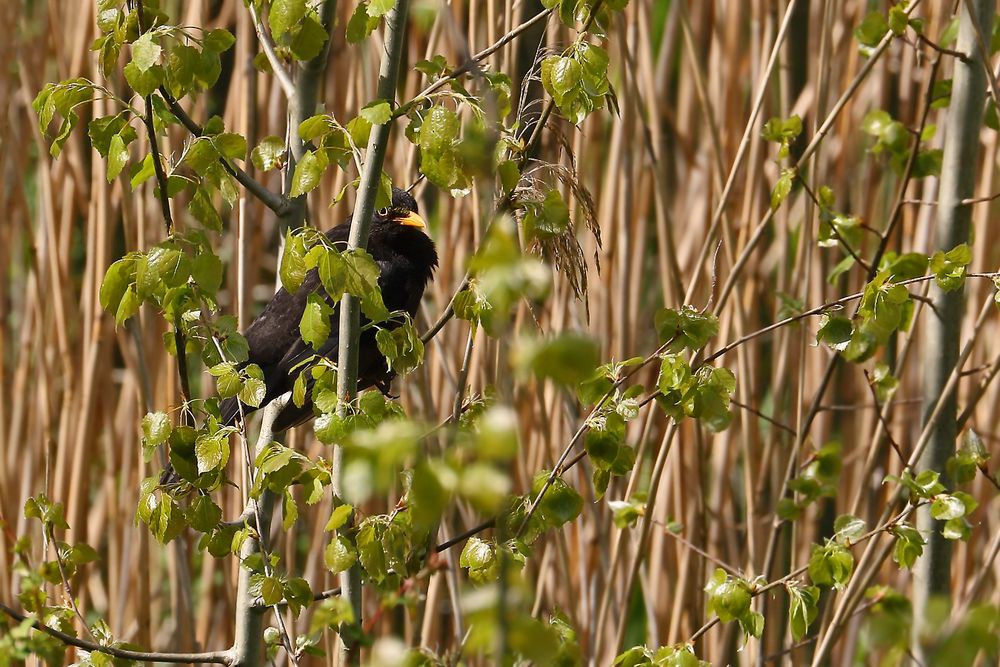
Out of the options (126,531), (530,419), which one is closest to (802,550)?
(530,419)

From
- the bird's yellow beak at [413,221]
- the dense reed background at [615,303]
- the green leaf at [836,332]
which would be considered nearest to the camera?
the green leaf at [836,332]

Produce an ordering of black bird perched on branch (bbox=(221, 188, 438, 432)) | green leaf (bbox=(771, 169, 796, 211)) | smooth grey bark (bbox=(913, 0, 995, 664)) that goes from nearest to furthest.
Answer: green leaf (bbox=(771, 169, 796, 211))
smooth grey bark (bbox=(913, 0, 995, 664))
black bird perched on branch (bbox=(221, 188, 438, 432))

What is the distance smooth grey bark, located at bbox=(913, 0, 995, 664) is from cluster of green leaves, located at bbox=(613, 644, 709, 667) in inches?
20.4

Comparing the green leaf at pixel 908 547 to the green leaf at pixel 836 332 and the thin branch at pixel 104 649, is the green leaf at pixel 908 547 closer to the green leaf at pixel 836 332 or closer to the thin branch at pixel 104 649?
the green leaf at pixel 836 332

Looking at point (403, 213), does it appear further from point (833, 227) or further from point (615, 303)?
point (833, 227)

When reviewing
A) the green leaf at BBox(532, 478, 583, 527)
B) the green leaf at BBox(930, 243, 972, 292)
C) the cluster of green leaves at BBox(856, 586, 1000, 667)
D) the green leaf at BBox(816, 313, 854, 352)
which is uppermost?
the green leaf at BBox(930, 243, 972, 292)

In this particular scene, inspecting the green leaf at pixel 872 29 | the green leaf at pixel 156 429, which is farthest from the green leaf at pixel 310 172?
the green leaf at pixel 872 29

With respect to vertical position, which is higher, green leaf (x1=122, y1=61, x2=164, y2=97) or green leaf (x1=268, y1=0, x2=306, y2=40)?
green leaf (x1=268, y1=0, x2=306, y2=40)

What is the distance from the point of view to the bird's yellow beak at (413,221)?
2.15m

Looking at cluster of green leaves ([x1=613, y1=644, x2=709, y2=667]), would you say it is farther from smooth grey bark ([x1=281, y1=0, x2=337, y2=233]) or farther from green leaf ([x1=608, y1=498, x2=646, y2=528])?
smooth grey bark ([x1=281, y1=0, x2=337, y2=233])

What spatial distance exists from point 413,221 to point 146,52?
1.24m

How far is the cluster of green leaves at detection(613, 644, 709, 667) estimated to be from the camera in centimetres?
110

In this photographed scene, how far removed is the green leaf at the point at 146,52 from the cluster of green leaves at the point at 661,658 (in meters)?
0.71

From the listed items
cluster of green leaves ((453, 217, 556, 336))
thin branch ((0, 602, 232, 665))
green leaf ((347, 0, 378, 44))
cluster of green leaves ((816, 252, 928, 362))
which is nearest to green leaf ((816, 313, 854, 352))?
cluster of green leaves ((816, 252, 928, 362))
